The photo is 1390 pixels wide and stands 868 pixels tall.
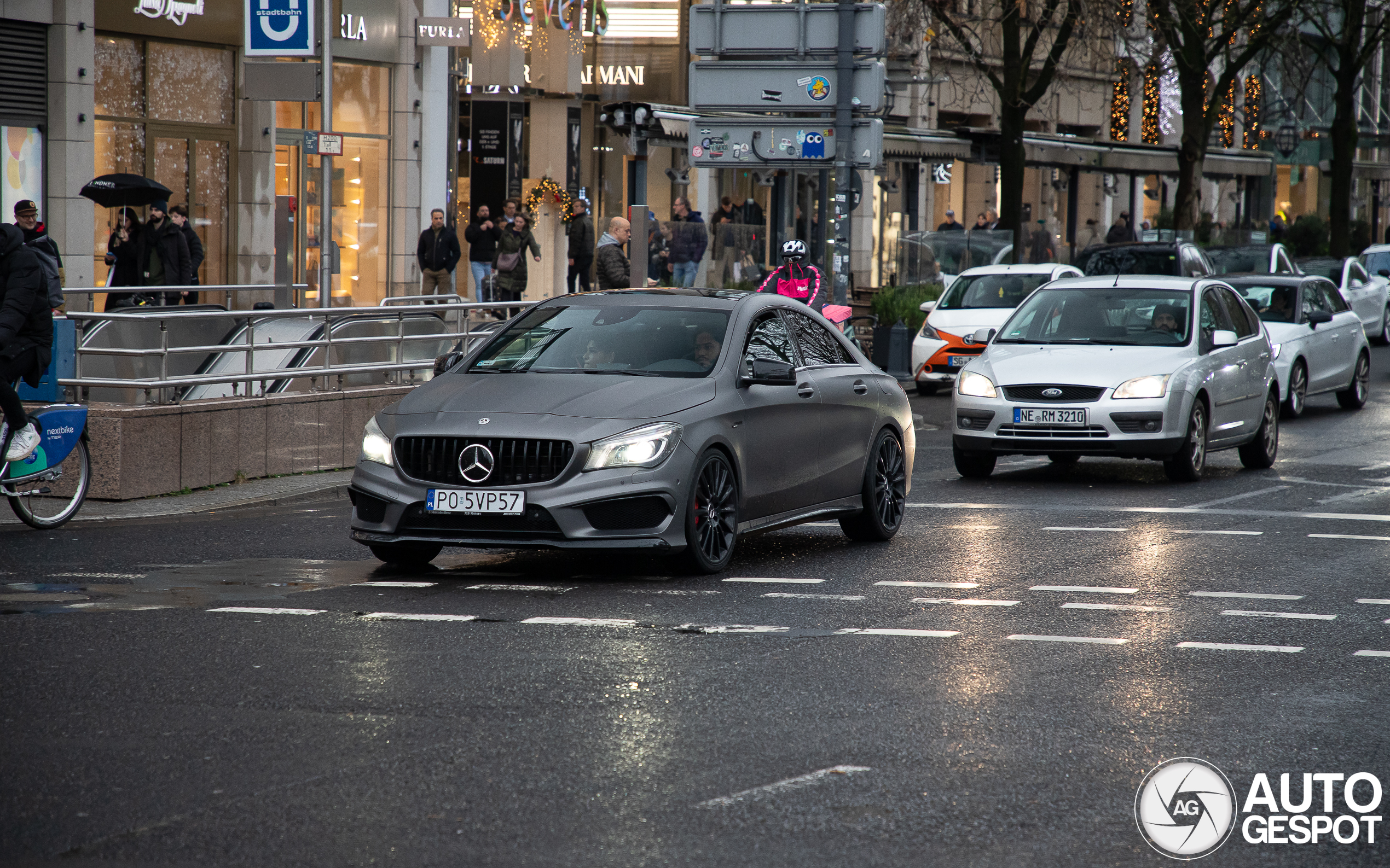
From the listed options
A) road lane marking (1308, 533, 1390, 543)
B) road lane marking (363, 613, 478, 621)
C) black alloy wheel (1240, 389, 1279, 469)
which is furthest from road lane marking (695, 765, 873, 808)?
black alloy wheel (1240, 389, 1279, 469)

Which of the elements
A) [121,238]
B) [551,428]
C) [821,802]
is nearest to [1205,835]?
[821,802]

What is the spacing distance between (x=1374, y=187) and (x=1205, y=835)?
291 ft

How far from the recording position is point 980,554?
36.4ft

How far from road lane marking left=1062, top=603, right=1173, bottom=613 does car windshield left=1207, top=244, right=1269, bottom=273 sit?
75.1 feet

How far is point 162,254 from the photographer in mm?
22219

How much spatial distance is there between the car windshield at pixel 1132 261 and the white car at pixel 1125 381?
9100 millimetres

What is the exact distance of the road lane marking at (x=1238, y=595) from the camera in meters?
9.44

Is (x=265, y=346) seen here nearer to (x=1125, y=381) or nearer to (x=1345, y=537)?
(x=1125, y=381)

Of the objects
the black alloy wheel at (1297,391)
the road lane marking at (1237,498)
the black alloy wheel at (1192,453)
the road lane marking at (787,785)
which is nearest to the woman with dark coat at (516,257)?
the black alloy wheel at (1297,391)

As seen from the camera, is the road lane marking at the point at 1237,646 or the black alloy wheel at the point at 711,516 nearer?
the road lane marking at the point at 1237,646

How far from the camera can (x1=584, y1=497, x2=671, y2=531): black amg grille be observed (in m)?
9.40

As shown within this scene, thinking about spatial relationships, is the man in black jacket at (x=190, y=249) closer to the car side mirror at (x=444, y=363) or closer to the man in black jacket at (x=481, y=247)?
the man in black jacket at (x=481, y=247)

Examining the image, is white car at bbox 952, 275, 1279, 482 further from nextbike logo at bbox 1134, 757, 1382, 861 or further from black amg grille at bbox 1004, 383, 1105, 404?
nextbike logo at bbox 1134, 757, 1382, 861

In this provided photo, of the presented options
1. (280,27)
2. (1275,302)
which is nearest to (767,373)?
(280,27)
